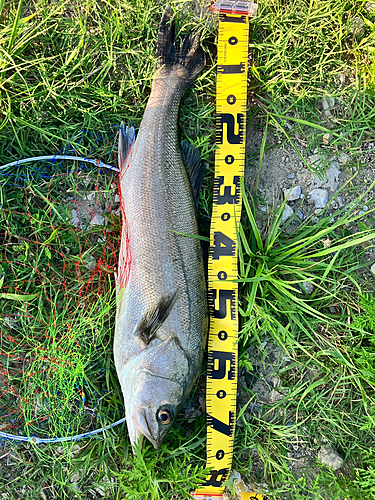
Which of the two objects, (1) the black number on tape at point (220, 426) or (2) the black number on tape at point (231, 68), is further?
(2) the black number on tape at point (231, 68)

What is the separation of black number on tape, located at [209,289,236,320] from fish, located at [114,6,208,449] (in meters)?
0.18

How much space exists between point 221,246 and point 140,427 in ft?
5.27

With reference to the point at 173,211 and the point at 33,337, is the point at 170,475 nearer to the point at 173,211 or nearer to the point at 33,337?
the point at 33,337

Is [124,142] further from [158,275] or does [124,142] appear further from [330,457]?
[330,457]

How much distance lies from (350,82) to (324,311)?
2.25 m

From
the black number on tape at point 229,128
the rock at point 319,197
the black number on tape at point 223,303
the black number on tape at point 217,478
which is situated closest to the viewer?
the black number on tape at point 217,478

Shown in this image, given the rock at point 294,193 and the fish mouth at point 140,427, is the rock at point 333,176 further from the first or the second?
the fish mouth at point 140,427

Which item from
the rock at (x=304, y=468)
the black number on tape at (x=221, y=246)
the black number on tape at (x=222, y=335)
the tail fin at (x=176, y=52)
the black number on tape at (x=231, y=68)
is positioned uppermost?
the tail fin at (x=176, y=52)

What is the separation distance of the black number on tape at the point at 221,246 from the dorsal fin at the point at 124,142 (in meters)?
1.05

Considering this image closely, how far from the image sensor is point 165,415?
2.56 m

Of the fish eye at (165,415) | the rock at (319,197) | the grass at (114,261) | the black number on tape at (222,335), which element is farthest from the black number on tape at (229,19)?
the fish eye at (165,415)

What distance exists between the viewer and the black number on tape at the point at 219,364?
9.84ft

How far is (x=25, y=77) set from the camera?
311 cm

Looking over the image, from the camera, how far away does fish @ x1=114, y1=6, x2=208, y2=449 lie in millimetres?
2574
